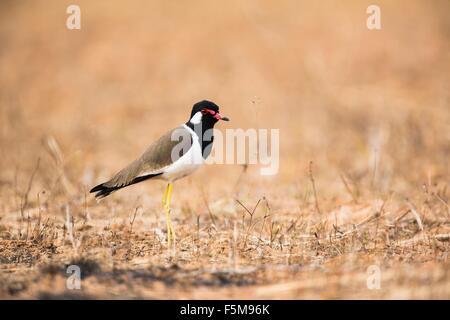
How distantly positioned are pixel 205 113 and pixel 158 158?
566 millimetres

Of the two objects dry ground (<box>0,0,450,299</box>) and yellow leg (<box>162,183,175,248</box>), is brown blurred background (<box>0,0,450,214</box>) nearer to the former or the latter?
dry ground (<box>0,0,450,299</box>)

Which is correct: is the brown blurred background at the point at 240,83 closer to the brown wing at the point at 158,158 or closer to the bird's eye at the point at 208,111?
the brown wing at the point at 158,158

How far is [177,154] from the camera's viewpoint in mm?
5199

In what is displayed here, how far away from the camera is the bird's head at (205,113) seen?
530 cm

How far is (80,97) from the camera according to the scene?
1404cm

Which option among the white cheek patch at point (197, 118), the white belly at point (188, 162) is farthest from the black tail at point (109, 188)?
the white cheek patch at point (197, 118)

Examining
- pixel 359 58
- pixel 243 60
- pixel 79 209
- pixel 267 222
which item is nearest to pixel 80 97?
pixel 243 60

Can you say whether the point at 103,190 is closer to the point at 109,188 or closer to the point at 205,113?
the point at 109,188

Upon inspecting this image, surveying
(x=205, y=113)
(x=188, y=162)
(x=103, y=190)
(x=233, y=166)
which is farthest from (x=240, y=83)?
(x=188, y=162)

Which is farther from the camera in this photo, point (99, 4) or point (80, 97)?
point (99, 4)

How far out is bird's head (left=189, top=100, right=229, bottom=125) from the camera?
5.30 m

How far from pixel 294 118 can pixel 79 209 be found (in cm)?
648

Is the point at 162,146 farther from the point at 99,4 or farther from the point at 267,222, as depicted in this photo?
the point at 99,4
